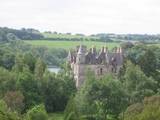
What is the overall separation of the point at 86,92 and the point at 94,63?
19407mm

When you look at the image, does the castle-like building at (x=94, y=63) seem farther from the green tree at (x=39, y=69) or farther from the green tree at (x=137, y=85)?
the green tree at (x=137, y=85)

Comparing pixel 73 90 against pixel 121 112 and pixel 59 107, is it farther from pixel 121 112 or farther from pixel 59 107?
pixel 121 112

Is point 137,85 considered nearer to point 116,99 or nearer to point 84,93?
point 116,99

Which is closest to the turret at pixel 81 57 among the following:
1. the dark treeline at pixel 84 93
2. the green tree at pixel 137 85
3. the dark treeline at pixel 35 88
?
the dark treeline at pixel 35 88

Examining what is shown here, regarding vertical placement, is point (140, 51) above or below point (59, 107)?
above

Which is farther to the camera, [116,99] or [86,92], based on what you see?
[116,99]

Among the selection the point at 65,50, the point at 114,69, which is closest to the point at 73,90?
the point at 114,69

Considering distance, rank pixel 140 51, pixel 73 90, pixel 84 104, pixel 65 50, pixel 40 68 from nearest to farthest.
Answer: pixel 84 104
pixel 73 90
pixel 40 68
pixel 140 51
pixel 65 50

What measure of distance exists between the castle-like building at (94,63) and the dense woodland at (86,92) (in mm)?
1492

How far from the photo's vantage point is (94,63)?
9481 centimetres

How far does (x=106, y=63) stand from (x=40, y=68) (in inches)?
426

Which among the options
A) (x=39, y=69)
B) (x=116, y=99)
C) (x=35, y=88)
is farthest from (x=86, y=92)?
(x=39, y=69)

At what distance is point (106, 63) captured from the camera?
9544cm

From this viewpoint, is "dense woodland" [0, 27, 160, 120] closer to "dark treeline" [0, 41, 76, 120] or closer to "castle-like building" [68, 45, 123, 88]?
"dark treeline" [0, 41, 76, 120]
